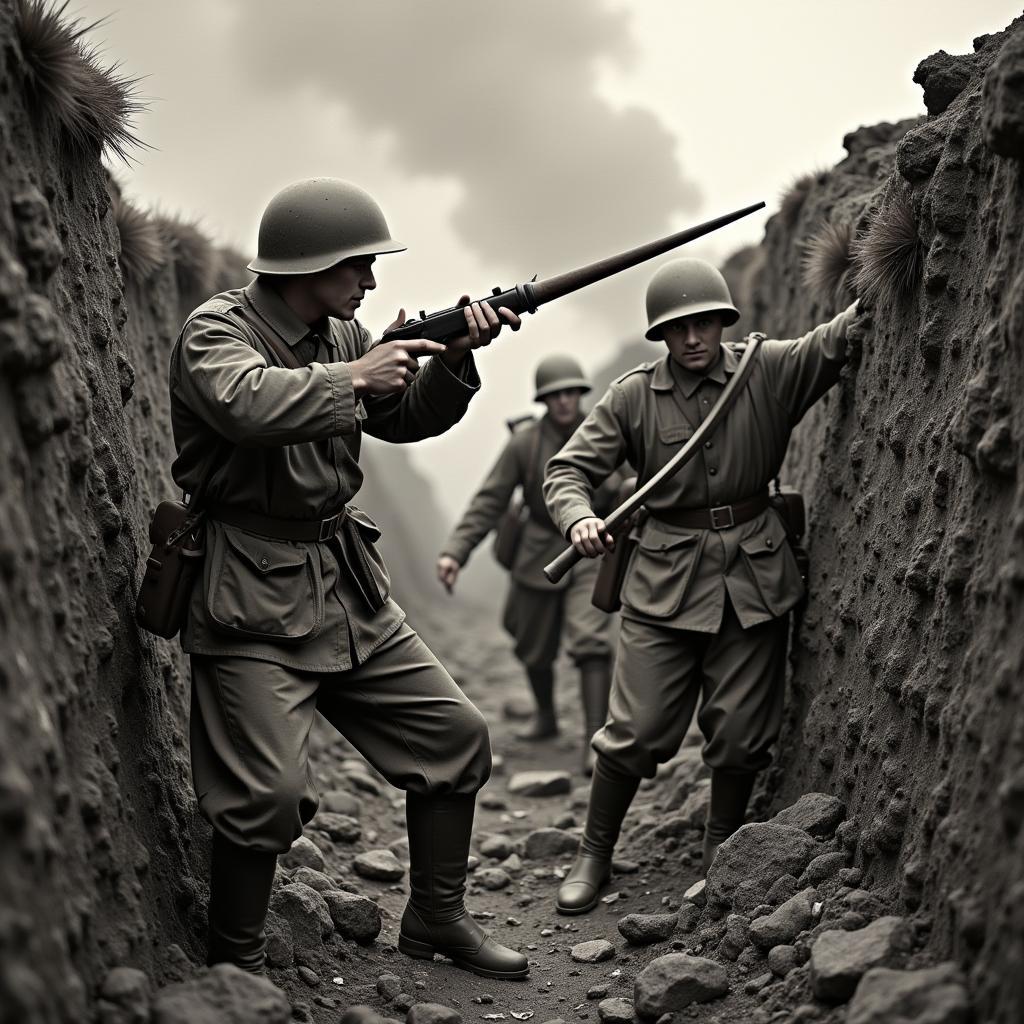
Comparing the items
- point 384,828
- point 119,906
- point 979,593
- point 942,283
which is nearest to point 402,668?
point 119,906

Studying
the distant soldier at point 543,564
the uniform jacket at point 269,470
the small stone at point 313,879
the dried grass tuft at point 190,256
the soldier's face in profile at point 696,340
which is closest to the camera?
the uniform jacket at point 269,470

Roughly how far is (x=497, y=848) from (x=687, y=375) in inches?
99.7

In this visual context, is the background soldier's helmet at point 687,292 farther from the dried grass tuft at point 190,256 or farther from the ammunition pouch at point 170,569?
the dried grass tuft at point 190,256

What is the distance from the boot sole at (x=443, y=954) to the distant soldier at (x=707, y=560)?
0.81 metres

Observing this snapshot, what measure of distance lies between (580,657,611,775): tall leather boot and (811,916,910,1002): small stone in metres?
4.30

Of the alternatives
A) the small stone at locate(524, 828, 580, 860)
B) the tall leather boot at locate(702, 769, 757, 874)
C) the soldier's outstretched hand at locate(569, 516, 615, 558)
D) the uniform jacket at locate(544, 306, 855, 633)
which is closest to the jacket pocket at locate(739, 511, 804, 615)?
the uniform jacket at locate(544, 306, 855, 633)

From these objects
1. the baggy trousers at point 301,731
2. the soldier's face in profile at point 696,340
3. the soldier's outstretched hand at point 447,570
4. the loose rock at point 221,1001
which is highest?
the soldier's face in profile at point 696,340

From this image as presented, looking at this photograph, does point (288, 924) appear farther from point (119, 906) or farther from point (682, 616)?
point (682, 616)

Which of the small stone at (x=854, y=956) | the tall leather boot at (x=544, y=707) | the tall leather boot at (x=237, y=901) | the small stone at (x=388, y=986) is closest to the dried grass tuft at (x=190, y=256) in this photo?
the tall leather boot at (x=544, y=707)

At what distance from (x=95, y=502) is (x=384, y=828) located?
326cm

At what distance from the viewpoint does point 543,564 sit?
844 centimetres

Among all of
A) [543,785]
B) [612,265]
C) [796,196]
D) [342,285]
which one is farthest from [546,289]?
[543,785]

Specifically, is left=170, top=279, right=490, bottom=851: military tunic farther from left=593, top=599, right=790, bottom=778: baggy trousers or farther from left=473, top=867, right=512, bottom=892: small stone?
left=473, top=867, right=512, bottom=892: small stone

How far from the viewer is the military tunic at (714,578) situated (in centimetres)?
492
